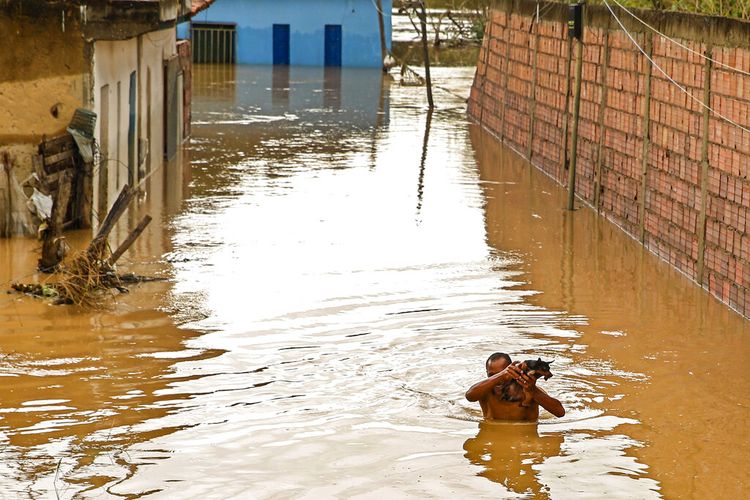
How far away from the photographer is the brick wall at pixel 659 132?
12.6 m

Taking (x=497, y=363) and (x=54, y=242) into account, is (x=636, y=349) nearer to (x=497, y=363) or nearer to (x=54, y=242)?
(x=497, y=363)

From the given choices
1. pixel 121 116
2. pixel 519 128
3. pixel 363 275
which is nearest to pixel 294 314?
pixel 363 275

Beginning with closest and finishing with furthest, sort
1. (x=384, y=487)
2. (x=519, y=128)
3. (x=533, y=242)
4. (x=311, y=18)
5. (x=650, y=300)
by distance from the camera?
(x=384, y=487)
(x=650, y=300)
(x=533, y=242)
(x=519, y=128)
(x=311, y=18)

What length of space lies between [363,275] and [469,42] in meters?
36.5

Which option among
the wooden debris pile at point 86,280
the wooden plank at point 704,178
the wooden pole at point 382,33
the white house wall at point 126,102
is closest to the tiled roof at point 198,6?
the white house wall at point 126,102

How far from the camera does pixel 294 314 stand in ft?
38.8

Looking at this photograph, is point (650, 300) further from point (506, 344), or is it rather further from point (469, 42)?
point (469, 42)

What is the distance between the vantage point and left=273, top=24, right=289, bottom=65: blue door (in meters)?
48.2

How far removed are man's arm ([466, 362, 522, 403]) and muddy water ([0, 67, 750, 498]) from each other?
22 cm

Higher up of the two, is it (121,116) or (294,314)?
(121,116)

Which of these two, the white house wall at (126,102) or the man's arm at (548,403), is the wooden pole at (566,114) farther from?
the man's arm at (548,403)

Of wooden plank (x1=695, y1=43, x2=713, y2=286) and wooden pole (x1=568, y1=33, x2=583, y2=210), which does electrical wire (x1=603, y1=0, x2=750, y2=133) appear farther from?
wooden pole (x1=568, y1=33, x2=583, y2=210)

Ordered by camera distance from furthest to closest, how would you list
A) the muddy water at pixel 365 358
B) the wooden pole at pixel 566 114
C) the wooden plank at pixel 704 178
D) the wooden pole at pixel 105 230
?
the wooden pole at pixel 566 114 → the wooden plank at pixel 704 178 → the wooden pole at pixel 105 230 → the muddy water at pixel 365 358

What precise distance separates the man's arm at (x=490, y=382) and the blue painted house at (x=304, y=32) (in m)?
40.1
